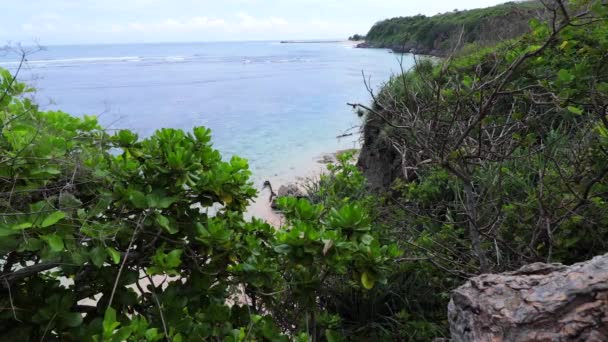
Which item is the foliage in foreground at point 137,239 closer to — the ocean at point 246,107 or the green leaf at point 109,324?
the green leaf at point 109,324

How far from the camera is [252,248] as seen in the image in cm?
206

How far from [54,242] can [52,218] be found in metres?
0.09

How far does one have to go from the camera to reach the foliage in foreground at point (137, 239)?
5.60 ft

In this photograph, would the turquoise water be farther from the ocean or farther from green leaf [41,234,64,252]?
green leaf [41,234,64,252]

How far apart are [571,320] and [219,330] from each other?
53.0 inches

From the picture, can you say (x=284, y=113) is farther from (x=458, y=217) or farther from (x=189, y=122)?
(x=458, y=217)

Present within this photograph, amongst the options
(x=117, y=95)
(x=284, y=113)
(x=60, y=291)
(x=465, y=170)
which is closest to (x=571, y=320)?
(x=465, y=170)

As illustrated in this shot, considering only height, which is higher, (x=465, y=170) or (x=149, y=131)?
(x=465, y=170)

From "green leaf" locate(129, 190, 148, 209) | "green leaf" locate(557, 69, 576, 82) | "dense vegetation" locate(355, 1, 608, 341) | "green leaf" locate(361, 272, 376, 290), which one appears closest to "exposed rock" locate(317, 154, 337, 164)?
"dense vegetation" locate(355, 1, 608, 341)

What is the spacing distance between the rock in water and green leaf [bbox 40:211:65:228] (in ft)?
4.93

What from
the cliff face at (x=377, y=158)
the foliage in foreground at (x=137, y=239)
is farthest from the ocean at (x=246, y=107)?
the foliage in foreground at (x=137, y=239)

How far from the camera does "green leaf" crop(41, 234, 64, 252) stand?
1537mm

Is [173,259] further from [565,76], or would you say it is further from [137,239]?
[565,76]

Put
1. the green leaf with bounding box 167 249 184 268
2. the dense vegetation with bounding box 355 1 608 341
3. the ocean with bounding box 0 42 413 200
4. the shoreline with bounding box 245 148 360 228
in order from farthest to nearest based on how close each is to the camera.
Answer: the ocean with bounding box 0 42 413 200 < the shoreline with bounding box 245 148 360 228 < the dense vegetation with bounding box 355 1 608 341 < the green leaf with bounding box 167 249 184 268
